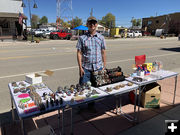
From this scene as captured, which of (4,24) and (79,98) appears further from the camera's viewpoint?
(4,24)

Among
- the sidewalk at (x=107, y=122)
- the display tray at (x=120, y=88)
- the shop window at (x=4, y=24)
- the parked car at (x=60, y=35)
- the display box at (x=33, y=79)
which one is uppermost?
the shop window at (x=4, y=24)

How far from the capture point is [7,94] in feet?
15.7

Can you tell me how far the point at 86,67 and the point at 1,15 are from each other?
24.0m

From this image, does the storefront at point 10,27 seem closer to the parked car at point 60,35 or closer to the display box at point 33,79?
the parked car at point 60,35

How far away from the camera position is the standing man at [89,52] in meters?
3.25

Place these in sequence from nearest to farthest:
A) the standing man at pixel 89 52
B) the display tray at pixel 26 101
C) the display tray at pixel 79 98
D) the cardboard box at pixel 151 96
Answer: the display tray at pixel 26 101 < the display tray at pixel 79 98 < the standing man at pixel 89 52 < the cardboard box at pixel 151 96

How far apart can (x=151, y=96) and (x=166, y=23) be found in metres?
69.0

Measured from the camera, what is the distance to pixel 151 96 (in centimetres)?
393

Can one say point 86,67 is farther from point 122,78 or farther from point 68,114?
point 68,114

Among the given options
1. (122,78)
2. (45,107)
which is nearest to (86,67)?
(122,78)

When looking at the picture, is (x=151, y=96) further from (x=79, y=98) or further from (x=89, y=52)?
(x=79, y=98)

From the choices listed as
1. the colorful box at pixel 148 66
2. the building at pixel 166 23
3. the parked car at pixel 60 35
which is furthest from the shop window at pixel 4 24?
the building at pixel 166 23

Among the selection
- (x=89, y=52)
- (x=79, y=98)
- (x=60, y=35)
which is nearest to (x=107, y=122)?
(x=79, y=98)

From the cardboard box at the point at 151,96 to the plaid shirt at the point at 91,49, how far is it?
1440 mm
